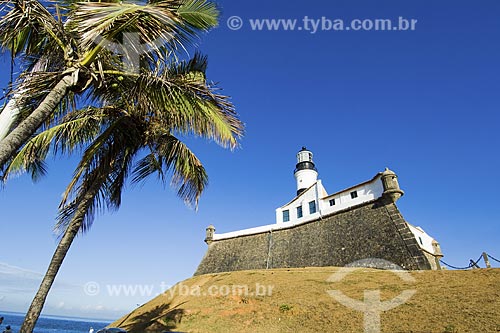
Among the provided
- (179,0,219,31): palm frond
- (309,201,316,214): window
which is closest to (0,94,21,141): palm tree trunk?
(179,0,219,31): palm frond

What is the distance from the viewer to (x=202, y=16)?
14.6 ft

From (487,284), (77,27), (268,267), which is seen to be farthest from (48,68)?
(268,267)

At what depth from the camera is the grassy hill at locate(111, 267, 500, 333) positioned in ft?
34.2

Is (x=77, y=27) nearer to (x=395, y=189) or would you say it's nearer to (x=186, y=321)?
(x=186, y=321)

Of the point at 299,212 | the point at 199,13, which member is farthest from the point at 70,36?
the point at 299,212

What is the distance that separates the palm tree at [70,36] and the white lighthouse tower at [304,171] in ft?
116

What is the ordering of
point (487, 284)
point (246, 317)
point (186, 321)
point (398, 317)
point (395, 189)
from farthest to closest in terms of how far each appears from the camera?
point (395, 189) < point (186, 321) < point (246, 317) < point (487, 284) < point (398, 317)

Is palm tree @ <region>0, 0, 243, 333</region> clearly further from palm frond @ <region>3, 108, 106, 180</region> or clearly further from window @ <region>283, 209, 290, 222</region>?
window @ <region>283, 209, 290, 222</region>

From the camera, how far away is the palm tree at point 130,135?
16.0 ft

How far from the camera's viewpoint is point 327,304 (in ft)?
45.8

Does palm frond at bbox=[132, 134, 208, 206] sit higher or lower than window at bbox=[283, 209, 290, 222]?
lower

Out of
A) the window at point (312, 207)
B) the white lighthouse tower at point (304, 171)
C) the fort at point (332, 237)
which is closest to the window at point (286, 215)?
the fort at point (332, 237)

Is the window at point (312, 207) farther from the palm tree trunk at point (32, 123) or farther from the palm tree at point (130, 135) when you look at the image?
the palm tree trunk at point (32, 123)

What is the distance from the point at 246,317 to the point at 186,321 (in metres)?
3.77
